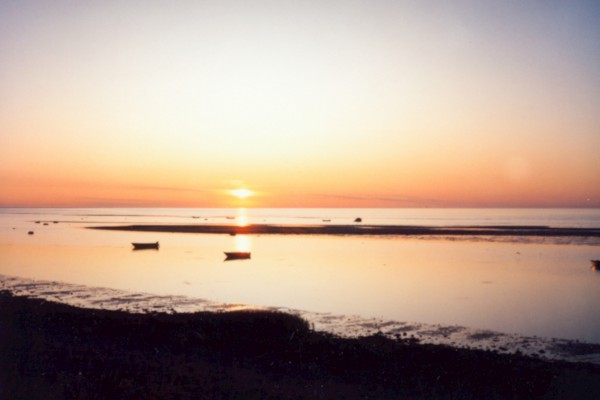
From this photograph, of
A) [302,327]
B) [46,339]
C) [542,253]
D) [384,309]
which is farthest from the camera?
[542,253]

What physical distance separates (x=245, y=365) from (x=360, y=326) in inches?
387

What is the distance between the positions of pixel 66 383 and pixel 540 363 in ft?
49.4

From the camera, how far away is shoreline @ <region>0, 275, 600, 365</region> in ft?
69.6

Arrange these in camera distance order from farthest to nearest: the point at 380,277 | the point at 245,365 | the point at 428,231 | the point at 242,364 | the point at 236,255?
the point at 428,231 → the point at 236,255 → the point at 380,277 → the point at 242,364 → the point at 245,365

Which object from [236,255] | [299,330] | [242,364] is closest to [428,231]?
[236,255]

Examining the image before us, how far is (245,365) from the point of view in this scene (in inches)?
663

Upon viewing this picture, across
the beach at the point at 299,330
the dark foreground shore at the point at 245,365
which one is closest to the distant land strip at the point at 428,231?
the beach at the point at 299,330

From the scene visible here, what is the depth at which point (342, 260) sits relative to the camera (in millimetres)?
59250

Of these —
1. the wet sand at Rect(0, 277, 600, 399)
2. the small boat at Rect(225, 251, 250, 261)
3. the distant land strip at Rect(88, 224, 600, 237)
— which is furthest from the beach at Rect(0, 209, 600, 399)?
the distant land strip at Rect(88, 224, 600, 237)

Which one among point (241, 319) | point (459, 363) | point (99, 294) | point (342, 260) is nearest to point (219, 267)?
point (342, 260)

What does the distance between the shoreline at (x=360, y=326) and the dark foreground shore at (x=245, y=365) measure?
5.83 ft

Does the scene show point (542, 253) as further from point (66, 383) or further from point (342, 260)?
point (66, 383)

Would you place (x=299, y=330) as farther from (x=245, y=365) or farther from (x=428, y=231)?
(x=428, y=231)

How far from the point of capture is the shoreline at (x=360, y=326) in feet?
69.6
